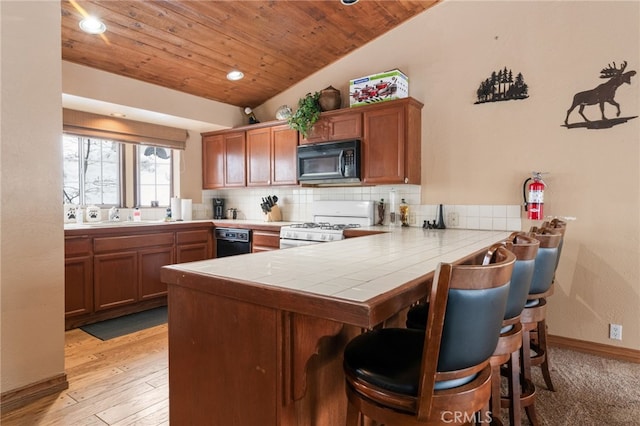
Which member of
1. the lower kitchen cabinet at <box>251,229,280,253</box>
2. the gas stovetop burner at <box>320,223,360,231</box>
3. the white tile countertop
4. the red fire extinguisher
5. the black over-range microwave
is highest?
the black over-range microwave

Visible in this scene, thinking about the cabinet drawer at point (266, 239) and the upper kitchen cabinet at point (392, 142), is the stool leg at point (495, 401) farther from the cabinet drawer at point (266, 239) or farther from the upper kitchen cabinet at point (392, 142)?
the cabinet drawer at point (266, 239)

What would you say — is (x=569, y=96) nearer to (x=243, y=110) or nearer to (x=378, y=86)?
(x=378, y=86)

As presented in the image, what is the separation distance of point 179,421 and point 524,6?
3715 mm

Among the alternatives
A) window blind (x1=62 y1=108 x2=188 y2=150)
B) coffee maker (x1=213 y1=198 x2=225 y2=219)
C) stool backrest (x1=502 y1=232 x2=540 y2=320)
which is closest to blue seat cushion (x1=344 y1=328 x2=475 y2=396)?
stool backrest (x1=502 y1=232 x2=540 y2=320)

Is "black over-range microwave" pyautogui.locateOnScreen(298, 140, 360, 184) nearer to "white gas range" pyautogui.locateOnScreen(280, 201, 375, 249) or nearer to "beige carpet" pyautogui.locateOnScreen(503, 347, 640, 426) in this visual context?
"white gas range" pyautogui.locateOnScreen(280, 201, 375, 249)

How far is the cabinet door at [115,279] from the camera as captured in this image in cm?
341

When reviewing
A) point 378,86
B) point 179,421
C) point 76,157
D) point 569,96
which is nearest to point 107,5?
point 76,157

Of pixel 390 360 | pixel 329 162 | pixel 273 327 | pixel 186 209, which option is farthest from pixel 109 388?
pixel 186 209

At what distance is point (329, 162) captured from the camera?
3.78 metres

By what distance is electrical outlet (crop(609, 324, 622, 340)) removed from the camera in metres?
2.71

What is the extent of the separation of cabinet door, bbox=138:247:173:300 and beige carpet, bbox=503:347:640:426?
132 inches

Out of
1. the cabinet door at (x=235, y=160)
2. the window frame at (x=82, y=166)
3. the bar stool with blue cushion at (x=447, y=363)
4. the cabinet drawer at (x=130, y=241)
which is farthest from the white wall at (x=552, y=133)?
the window frame at (x=82, y=166)

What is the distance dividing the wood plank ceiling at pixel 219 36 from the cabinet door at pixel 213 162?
2.60 ft

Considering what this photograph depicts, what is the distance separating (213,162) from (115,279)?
6.57 ft
